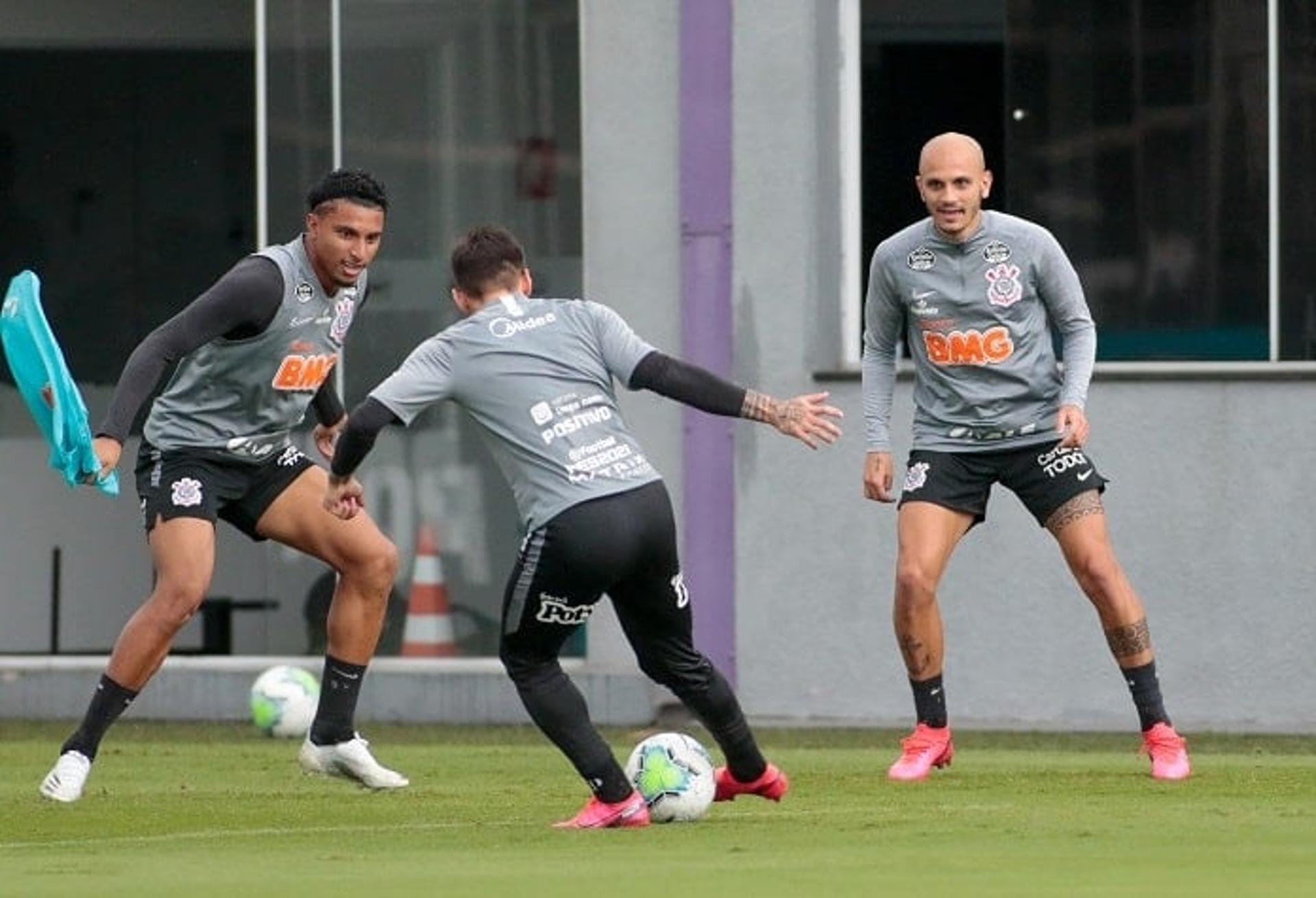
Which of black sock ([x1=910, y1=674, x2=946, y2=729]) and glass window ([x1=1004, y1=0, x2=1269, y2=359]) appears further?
glass window ([x1=1004, y1=0, x2=1269, y2=359])

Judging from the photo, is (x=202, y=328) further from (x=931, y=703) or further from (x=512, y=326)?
(x=931, y=703)

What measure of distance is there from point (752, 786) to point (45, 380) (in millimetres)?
2678

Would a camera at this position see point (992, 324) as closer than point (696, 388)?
No

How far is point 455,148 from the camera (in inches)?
669

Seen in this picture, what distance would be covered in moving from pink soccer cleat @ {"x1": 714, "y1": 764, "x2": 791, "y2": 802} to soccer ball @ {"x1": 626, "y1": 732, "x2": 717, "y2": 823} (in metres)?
0.21

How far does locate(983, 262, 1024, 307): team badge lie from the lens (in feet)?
35.6

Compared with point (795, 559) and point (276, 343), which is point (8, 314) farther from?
point (795, 559)

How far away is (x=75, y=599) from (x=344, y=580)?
7.34 meters

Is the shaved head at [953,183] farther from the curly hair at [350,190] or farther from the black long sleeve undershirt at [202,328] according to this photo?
the black long sleeve undershirt at [202,328]

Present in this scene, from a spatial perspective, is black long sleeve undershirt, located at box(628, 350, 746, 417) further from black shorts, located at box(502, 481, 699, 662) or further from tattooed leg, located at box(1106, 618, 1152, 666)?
tattooed leg, located at box(1106, 618, 1152, 666)

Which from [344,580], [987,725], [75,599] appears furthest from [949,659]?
[344,580]

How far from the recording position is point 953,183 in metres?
10.7

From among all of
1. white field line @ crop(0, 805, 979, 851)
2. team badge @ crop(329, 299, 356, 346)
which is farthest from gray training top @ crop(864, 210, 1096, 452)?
team badge @ crop(329, 299, 356, 346)

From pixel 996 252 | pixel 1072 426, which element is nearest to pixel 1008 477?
pixel 1072 426
